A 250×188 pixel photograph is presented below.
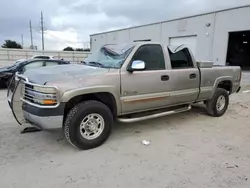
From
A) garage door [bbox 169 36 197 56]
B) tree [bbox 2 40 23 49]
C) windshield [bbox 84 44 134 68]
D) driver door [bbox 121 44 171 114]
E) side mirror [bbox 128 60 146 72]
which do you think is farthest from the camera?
tree [bbox 2 40 23 49]

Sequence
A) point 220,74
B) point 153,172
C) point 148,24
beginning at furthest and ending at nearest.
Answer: point 148,24
point 220,74
point 153,172

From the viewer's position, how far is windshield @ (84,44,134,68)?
15.8ft

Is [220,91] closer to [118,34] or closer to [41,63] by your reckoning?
[41,63]

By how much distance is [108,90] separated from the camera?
14.3ft

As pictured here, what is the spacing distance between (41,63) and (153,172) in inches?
381

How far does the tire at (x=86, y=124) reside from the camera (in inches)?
161

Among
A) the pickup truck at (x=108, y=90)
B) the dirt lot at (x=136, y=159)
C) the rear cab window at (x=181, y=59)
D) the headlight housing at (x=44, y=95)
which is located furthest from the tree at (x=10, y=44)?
the headlight housing at (x=44, y=95)

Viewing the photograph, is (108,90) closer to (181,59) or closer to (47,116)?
(47,116)

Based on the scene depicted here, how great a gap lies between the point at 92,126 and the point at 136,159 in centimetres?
98

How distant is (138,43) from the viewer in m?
5.08

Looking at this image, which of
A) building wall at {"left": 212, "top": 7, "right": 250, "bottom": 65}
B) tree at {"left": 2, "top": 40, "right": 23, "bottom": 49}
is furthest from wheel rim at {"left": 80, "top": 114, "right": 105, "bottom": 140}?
tree at {"left": 2, "top": 40, "right": 23, "bottom": 49}

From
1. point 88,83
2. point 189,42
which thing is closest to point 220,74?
point 88,83

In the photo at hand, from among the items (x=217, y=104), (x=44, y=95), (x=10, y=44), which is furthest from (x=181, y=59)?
(x=10, y=44)

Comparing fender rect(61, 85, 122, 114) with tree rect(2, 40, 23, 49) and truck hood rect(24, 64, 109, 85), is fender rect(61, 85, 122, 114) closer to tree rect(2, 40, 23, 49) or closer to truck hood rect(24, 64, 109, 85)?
truck hood rect(24, 64, 109, 85)
